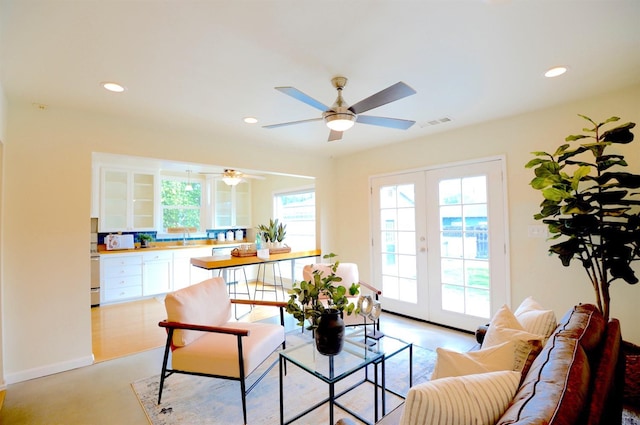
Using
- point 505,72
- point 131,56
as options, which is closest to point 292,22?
point 131,56

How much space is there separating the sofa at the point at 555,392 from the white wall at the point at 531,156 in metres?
2.00

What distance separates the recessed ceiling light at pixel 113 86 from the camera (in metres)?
2.31

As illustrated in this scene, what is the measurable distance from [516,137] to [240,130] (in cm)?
306

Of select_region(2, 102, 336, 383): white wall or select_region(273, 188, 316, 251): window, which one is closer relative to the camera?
select_region(2, 102, 336, 383): white wall

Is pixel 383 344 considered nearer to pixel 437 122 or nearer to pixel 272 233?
pixel 437 122

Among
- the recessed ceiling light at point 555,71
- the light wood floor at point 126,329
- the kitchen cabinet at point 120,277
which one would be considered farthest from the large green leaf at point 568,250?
the kitchen cabinet at point 120,277

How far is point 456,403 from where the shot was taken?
0.87 meters

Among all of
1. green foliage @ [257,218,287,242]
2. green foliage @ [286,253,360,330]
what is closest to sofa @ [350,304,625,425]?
green foliage @ [286,253,360,330]

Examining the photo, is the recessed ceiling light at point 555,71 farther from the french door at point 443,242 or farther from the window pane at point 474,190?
the window pane at point 474,190

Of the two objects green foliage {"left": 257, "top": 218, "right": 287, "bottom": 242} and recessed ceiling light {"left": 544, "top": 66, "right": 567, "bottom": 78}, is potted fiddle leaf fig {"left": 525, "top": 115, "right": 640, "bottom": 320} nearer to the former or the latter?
recessed ceiling light {"left": 544, "top": 66, "right": 567, "bottom": 78}

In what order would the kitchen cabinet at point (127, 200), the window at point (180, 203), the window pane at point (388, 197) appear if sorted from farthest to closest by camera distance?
1. the window at point (180, 203)
2. the kitchen cabinet at point (127, 200)
3. the window pane at point (388, 197)

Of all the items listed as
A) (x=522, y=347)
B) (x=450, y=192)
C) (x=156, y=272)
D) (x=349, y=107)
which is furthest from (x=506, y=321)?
(x=156, y=272)

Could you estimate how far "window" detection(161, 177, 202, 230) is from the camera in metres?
6.05

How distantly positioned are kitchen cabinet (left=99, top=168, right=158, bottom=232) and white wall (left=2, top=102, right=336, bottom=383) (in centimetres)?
273
